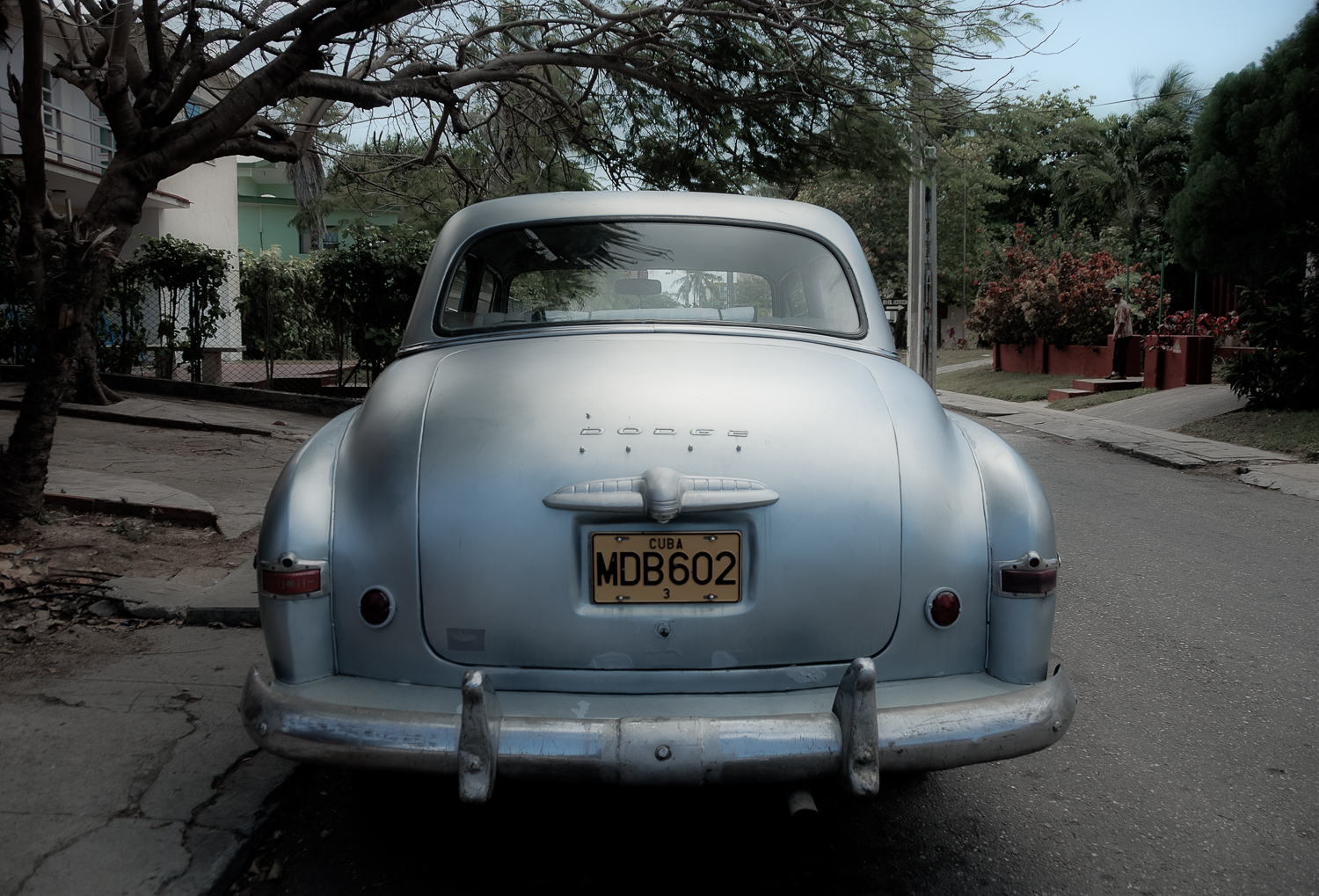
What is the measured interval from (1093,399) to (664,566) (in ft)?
54.3

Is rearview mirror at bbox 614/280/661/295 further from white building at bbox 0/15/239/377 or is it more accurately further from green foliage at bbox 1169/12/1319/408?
white building at bbox 0/15/239/377

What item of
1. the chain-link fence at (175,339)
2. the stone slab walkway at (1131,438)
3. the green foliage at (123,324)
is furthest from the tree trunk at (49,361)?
the stone slab walkway at (1131,438)

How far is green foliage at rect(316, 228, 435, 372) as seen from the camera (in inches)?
466

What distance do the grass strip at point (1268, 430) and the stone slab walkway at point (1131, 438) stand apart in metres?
0.22

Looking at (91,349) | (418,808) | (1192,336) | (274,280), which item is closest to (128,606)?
(418,808)

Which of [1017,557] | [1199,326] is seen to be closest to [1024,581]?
[1017,557]

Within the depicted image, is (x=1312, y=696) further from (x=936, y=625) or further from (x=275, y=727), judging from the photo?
→ (x=275, y=727)

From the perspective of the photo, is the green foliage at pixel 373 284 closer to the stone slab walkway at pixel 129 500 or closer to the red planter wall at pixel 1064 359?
the stone slab walkway at pixel 129 500

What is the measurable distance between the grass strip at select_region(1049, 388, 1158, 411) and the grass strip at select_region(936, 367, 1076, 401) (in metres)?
1.34

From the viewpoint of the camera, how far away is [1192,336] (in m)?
16.7

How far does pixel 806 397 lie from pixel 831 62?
8.30 meters

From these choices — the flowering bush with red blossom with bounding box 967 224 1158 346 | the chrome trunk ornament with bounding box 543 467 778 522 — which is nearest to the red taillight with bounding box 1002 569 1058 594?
the chrome trunk ornament with bounding box 543 467 778 522

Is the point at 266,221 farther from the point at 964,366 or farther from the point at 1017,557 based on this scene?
the point at 1017,557

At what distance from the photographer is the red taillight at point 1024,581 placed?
2.32 meters
